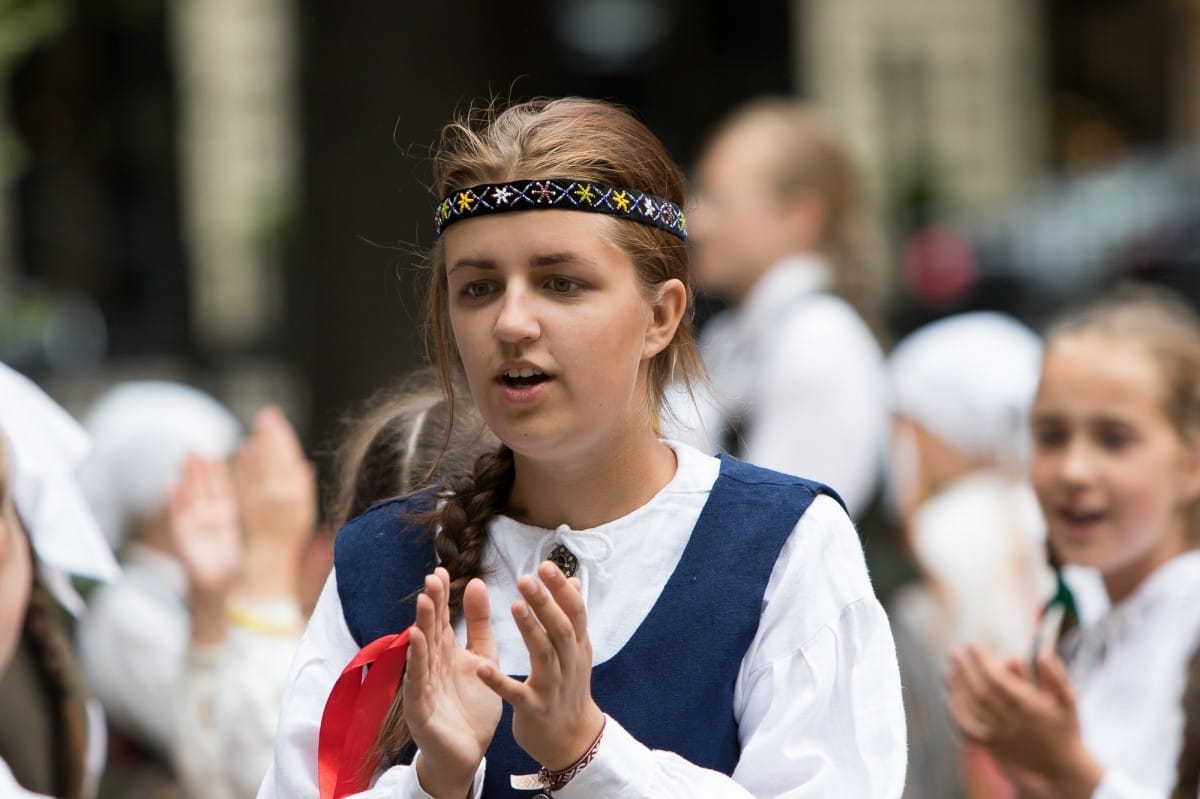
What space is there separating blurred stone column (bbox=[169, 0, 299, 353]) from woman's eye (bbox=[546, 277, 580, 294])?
1399 cm

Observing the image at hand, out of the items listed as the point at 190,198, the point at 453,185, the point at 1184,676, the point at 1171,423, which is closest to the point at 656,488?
the point at 453,185

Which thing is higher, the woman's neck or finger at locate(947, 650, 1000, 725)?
the woman's neck

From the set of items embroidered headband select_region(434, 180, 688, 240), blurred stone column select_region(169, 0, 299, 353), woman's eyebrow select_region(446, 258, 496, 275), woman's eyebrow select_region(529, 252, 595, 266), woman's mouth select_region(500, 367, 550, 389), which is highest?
embroidered headband select_region(434, 180, 688, 240)

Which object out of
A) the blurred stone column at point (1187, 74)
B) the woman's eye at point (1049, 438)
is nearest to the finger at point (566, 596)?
the woman's eye at point (1049, 438)

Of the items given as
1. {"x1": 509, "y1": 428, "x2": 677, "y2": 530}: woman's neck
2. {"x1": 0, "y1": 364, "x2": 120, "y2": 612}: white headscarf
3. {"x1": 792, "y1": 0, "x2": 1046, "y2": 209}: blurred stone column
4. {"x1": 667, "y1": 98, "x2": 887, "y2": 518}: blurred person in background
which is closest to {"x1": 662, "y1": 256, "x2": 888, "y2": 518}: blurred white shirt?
{"x1": 667, "y1": 98, "x2": 887, "y2": 518}: blurred person in background

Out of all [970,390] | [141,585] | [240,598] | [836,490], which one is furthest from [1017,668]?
[970,390]

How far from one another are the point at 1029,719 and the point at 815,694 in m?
0.87

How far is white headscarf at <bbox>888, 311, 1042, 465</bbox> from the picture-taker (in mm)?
5551

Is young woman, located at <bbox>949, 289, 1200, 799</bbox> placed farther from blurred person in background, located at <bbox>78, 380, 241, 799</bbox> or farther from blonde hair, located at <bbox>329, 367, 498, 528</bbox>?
blurred person in background, located at <bbox>78, 380, 241, 799</bbox>

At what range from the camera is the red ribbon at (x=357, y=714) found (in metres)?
2.37

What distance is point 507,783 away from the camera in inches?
91.1

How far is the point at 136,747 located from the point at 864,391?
2.10 meters

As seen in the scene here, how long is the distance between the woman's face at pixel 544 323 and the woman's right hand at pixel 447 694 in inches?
9.5

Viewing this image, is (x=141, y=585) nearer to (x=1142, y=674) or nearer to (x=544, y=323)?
(x=1142, y=674)
